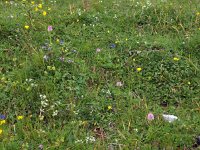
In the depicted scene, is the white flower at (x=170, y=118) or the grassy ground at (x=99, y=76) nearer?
the grassy ground at (x=99, y=76)

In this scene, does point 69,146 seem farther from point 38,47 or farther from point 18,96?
point 38,47

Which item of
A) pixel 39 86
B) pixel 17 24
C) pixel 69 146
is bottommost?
pixel 69 146

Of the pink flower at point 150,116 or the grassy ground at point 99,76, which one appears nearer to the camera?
the grassy ground at point 99,76

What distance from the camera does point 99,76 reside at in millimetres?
4488

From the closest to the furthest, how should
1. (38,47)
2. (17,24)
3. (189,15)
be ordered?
(38,47), (17,24), (189,15)

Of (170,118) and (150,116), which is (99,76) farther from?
(170,118)

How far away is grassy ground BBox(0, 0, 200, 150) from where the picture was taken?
146 inches

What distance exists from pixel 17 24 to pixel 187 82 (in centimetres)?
250

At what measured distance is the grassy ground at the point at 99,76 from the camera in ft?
12.1

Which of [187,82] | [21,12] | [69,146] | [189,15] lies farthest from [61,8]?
[69,146]

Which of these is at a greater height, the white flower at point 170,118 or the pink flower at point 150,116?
the pink flower at point 150,116

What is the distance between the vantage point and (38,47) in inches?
191

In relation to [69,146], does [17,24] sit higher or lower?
higher

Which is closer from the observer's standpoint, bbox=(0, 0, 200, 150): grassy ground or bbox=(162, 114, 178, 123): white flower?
bbox=(0, 0, 200, 150): grassy ground
